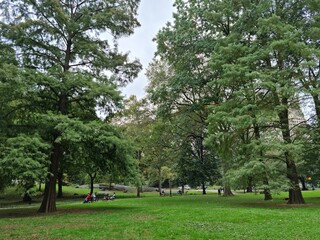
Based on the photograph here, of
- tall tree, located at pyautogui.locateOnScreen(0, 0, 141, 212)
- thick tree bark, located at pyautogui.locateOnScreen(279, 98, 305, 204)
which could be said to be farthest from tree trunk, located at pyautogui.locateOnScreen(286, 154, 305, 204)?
tall tree, located at pyautogui.locateOnScreen(0, 0, 141, 212)

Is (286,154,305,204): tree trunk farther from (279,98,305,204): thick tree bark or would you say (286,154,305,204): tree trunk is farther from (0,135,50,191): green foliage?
(0,135,50,191): green foliage

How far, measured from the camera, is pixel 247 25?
2002cm

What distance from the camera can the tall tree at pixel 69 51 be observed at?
16572 mm

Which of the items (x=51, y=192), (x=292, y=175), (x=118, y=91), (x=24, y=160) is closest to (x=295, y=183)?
(x=292, y=175)

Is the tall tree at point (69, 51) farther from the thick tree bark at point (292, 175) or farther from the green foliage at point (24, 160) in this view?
the thick tree bark at point (292, 175)

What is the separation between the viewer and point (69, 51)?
18906mm

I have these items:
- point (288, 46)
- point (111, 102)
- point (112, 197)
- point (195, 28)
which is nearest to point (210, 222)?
point (111, 102)

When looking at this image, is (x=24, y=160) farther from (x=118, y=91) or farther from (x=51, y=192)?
(x=118, y=91)

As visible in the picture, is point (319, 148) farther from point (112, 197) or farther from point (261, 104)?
point (112, 197)

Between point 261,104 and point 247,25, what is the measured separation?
5448 millimetres

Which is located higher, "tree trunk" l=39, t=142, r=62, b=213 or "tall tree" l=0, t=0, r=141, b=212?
"tall tree" l=0, t=0, r=141, b=212

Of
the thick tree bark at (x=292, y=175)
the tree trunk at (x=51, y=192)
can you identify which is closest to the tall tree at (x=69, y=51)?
the tree trunk at (x=51, y=192)

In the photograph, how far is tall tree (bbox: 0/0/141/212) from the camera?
54.4 ft

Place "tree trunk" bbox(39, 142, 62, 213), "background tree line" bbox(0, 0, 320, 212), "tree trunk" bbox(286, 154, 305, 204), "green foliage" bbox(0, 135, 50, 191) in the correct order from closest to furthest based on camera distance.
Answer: "green foliage" bbox(0, 135, 50, 191) < "background tree line" bbox(0, 0, 320, 212) < "tree trunk" bbox(39, 142, 62, 213) < "tree trunk" bbox(286, 154, 305, 204)
